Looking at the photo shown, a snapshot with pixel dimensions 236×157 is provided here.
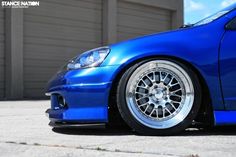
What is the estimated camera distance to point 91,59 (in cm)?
488

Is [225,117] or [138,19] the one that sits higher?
[138,19]

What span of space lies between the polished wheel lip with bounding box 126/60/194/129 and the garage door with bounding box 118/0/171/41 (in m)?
13.6

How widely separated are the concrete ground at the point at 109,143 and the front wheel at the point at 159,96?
0.48 feet

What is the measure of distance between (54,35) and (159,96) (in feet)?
37.8

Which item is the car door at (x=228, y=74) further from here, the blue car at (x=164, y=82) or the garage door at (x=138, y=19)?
the garage door at (x=138, y=19)

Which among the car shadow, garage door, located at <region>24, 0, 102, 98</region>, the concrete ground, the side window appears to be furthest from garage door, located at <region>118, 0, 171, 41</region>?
the side window

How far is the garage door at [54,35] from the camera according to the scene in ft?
49.4

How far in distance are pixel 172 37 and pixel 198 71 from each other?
0.40 meters

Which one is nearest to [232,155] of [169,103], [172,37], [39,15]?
[169,103]

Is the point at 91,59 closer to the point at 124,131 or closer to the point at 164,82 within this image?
the point at 164,82

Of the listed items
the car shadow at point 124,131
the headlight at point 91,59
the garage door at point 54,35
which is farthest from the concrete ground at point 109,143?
the garage door at point 54,35

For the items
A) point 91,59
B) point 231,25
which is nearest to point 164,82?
point 91,59

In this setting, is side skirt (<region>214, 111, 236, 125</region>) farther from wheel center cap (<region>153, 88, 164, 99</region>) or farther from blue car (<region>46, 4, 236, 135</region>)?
wheel center cap (<region>153, 88, 164, 99</region>)

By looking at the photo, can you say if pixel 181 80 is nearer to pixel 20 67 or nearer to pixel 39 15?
pixel 20 67
